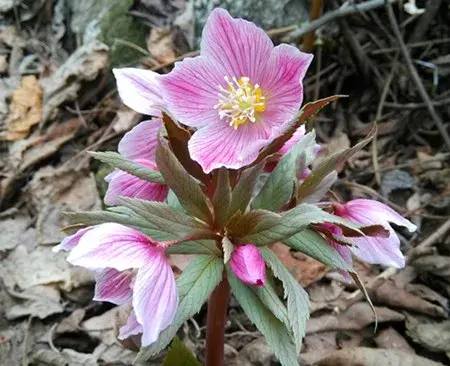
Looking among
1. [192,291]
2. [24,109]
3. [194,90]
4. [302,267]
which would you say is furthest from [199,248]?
[24,109]

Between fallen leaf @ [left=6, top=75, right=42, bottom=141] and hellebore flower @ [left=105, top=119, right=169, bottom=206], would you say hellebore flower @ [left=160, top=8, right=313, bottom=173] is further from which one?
fallen leaf @ [left=6, top=75, right=42, bottom=141]

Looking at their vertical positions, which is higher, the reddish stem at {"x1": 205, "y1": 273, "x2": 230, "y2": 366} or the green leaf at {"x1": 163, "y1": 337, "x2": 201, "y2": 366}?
the reddish stem at {"x1": 205, "y1": 273, "x2": 230, "y2": 366}

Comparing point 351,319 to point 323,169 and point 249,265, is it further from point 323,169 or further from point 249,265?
point 249,265

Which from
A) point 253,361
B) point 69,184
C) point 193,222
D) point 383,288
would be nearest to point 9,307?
point 69,184

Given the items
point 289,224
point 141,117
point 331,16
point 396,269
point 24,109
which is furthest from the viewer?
point 24,109

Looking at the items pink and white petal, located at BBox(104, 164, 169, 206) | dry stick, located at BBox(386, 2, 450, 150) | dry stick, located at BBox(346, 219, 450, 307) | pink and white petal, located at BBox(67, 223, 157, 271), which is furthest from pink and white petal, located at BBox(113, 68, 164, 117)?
dry stick, located at BBox(386, 2, 450, 150)

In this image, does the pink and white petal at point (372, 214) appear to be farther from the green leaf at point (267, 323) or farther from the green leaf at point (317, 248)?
the green leaf at point (267, 323)

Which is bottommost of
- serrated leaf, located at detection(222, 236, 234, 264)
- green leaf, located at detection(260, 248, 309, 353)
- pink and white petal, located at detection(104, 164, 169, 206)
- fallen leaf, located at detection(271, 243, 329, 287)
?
fallen leaf, located at detection(271, 243, 329, 287)
